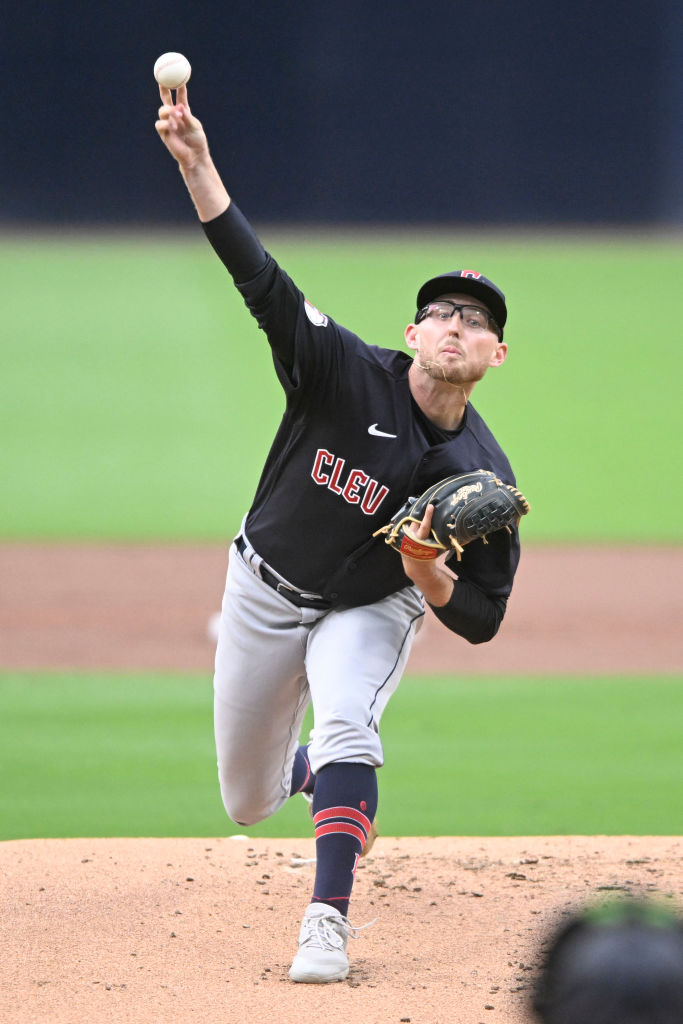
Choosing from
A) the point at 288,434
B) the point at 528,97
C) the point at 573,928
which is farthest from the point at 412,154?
the point at 573,928

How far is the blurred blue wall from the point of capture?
2073 centimetres

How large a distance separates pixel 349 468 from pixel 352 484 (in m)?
0.04

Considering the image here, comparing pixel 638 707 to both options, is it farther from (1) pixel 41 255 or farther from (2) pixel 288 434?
(1) pixel 41 255

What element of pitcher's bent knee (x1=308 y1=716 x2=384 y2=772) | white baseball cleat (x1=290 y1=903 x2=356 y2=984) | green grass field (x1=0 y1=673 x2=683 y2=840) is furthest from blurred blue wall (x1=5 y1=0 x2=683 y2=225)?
white baseball cleat (x1=290 y1=903 x2=356 y2=984)

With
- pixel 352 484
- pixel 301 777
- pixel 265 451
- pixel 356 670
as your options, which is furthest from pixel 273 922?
pixel 265 451

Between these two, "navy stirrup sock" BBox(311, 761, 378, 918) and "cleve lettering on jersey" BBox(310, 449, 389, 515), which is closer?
"navy stirrup sock" BBox(311, 761, 378, 918)

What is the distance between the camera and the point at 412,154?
21047 mm

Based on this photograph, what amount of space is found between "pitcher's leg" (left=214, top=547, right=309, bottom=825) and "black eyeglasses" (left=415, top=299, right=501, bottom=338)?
85 centimetres

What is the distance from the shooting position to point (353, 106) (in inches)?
834

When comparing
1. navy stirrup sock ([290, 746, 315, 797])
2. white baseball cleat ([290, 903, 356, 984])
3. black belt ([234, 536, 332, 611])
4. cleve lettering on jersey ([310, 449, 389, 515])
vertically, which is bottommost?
white baseball cleat ([290, 903, 356, 984])

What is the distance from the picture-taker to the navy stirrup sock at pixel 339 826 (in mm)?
3082

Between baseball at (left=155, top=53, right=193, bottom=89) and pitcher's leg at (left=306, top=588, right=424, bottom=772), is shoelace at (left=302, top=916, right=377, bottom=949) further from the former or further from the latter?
baseball at (left=155, top=53, right=193, bottom=89)

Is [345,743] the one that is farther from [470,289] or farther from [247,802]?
[470,289]

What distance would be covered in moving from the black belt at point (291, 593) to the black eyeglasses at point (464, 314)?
782 millimetres
